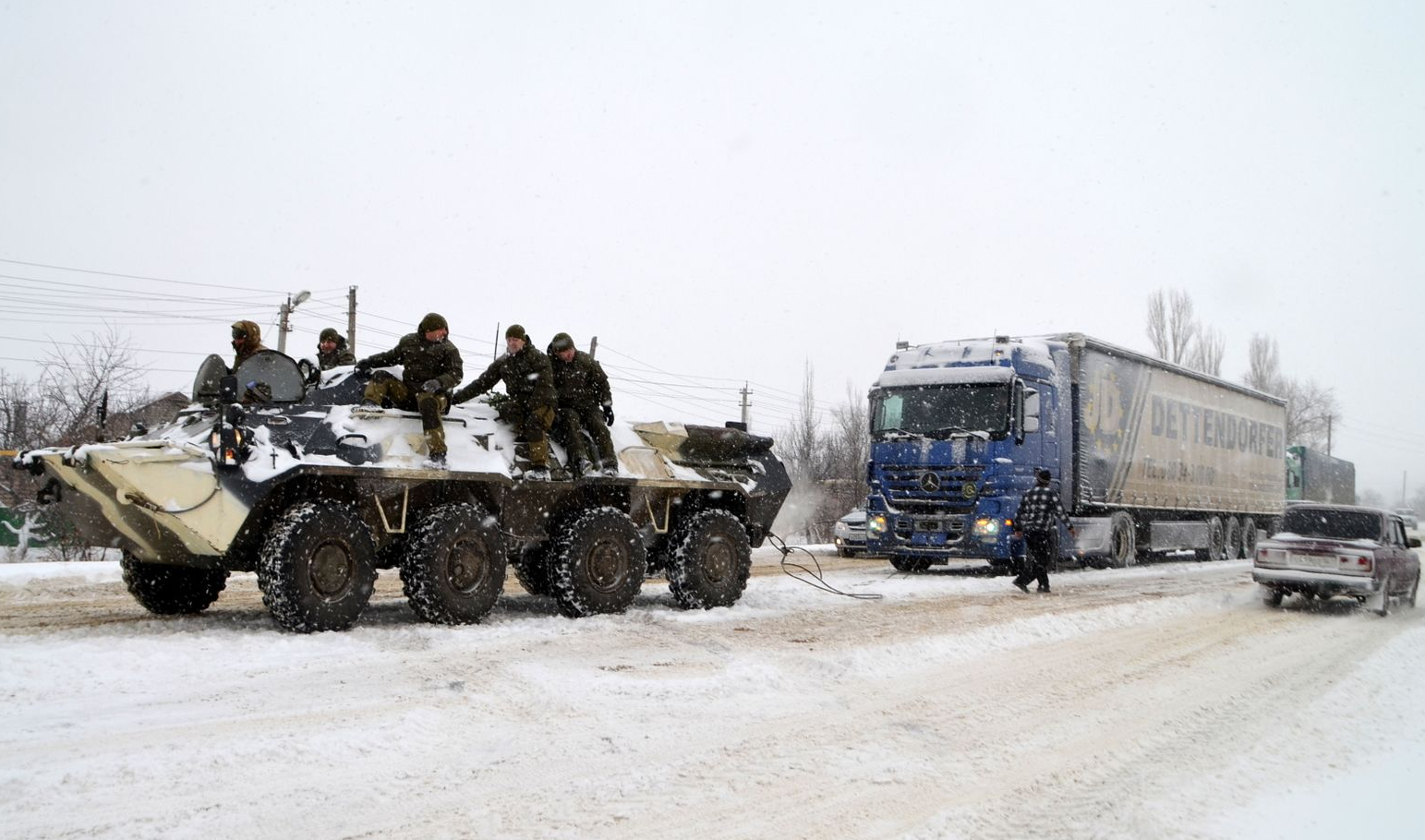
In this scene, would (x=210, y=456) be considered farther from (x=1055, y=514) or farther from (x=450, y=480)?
(x=1055, y=514)

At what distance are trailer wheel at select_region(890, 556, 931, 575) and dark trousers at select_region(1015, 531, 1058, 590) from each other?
3.35 m

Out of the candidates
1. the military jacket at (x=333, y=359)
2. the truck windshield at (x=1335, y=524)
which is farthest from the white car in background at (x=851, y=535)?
the military jacket at (x=333, y=359)

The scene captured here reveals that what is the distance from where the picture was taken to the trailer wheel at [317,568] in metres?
7.58

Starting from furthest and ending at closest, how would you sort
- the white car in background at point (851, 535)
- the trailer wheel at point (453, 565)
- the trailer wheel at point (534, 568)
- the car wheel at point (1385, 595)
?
the white car in background at point (851, 535), the car wheel at point (1385, 595), the trailer wheel at point (534, 568), the trailer wheel at point (453, 565)

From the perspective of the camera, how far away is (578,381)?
9.71 metres

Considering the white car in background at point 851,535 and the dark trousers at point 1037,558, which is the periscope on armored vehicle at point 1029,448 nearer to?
the dark trousers at point 1037,558

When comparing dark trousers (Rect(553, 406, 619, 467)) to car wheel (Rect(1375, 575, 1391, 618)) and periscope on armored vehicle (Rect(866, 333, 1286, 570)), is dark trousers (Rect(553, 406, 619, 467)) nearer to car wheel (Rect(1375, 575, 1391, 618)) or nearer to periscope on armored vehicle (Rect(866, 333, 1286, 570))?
periscope on armored vehicle (Rect(866, 333, 1286, 570))

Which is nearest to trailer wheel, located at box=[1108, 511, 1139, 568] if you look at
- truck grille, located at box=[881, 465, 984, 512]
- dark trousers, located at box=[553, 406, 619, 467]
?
truck grille, located at box=[881, 465, 984, 512]

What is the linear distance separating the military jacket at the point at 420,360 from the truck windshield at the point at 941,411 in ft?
29.5

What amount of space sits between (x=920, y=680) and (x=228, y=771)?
14.6 feet

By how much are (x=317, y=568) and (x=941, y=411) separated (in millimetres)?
10477

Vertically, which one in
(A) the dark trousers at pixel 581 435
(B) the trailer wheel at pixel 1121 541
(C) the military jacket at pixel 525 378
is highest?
(C) the military jacket at pixel 525 378

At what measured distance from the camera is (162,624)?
8289mm

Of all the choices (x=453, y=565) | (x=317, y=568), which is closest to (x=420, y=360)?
(x=453, y=565)
